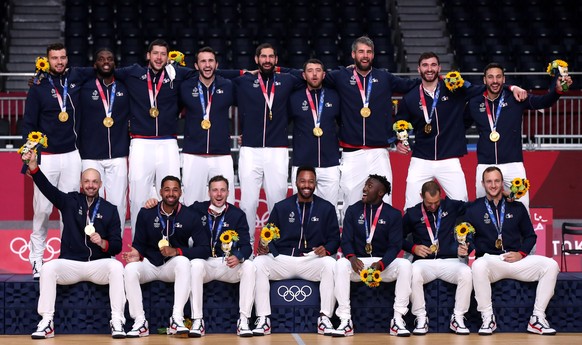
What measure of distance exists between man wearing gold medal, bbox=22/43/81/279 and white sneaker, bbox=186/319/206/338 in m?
1.74

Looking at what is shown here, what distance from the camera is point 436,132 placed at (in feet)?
33.1

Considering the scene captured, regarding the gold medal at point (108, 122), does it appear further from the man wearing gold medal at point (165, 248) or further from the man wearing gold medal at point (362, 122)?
the man wearing gold medal at point (362, 122)

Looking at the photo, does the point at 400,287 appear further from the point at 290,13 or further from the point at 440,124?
the point at 290,13

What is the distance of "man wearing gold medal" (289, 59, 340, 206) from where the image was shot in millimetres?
10133

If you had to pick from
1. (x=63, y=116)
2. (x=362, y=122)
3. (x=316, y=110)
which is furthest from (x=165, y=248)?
(x=362, y=122)

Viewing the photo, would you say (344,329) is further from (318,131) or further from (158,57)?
(158,57)

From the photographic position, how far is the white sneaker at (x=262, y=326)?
364 inches

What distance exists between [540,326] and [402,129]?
227cm

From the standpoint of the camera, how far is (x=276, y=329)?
373 inches

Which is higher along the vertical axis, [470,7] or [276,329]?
[470,7]

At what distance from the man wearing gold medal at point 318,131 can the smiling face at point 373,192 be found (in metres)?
0.60

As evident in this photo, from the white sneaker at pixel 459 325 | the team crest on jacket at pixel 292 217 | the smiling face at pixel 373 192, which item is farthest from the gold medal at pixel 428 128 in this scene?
the white sneaker at pixel 459 325

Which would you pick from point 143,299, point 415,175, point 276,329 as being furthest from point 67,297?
point 415,175

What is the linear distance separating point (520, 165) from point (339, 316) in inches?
93.8
